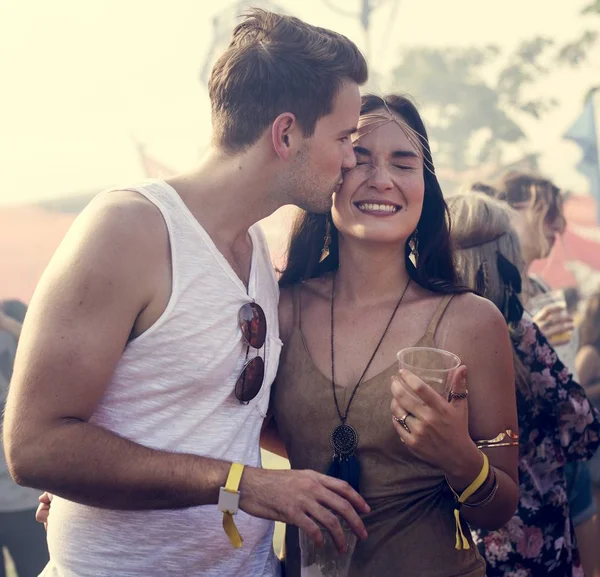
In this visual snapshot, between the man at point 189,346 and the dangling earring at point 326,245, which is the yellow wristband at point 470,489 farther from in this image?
the dangling earring at point 326,245

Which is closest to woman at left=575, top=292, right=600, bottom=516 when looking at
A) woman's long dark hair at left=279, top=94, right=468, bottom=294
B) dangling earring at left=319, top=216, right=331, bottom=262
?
woman's long dark hair at left=279, top=94, right=468, bottom=294

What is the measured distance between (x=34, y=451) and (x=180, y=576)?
623 millimetres

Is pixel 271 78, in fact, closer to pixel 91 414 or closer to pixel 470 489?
pixel 91 414

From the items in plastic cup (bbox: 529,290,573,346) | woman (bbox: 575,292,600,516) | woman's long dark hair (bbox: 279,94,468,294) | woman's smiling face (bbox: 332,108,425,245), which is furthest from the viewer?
woman (bbox: 575,292,600,516)

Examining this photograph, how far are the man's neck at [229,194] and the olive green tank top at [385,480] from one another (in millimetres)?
571

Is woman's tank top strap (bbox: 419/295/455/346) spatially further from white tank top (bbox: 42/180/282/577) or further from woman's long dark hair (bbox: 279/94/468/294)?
white tank top (bbox: 42/180/282/577)

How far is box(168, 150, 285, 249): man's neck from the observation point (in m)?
2.25

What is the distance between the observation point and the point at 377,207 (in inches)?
100

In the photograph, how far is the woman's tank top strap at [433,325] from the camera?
2.39 meters

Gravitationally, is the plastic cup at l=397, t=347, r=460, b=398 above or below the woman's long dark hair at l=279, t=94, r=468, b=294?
below

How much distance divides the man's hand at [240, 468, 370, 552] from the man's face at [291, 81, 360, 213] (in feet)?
3.29

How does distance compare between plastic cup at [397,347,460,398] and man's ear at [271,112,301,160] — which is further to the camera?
man's ear at [271,112,301,160]

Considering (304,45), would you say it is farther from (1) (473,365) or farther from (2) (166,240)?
→ (1) (473,365)

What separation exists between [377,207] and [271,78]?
1.90 feet
